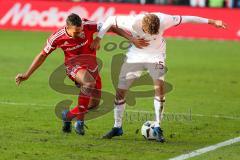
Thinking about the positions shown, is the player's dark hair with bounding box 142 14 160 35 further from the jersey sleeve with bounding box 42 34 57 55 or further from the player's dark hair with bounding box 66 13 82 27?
the jersey sleeve with bounding box 42 34 57 55

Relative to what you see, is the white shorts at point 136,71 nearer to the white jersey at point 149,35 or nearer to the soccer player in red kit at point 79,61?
the white jersey at point 149,35

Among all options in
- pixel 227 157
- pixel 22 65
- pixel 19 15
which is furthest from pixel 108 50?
pixel 227 157

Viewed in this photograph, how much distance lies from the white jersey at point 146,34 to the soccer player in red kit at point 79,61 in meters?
0.43

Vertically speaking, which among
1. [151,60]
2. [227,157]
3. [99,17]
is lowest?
[227,157]

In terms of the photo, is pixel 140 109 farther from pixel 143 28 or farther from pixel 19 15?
pixel 19 15

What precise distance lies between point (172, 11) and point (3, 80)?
46.1ft

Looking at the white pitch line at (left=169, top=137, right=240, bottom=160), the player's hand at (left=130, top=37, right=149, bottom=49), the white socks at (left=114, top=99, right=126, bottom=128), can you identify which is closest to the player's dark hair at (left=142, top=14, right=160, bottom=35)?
the player's hand at (left=130, top=37, right=149, bottom=49)

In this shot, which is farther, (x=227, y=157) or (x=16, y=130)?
(x=16, y=130)

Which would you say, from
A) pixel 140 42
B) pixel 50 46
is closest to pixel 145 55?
pixel 140 42

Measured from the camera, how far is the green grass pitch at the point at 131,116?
11656 mm

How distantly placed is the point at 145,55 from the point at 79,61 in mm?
1159

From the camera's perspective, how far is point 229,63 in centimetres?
2644

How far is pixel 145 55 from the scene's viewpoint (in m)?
13.0

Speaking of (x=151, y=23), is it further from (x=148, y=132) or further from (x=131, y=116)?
(x=131, y=116)
